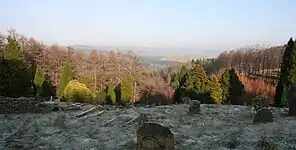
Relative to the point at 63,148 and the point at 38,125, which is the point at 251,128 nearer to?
the point at 63,148

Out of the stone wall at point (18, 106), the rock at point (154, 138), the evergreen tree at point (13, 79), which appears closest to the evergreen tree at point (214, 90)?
the stone wall at point (18, 106)

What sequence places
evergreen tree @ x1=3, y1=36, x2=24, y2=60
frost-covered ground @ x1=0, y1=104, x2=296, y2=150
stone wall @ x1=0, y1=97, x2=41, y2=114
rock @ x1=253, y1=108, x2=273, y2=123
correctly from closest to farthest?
frost-covered ground @ x1=0, y1=104, x2=296, y2=150, rock @ x1=253, y1=108, x2=273, y2=123, stone wall @ x1=0, y1=97, x2=41, y2=114, evergreen tree @ x1=3, y1=36, x2=24, y2=60

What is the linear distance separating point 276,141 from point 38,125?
10496 millimetres

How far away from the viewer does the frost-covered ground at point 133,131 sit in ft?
36.9

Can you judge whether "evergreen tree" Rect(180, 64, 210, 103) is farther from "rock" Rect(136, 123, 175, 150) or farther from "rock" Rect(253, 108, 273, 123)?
"rock" Rect(136, 123, 175, 150)

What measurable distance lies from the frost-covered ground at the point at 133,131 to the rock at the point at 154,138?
2.39m

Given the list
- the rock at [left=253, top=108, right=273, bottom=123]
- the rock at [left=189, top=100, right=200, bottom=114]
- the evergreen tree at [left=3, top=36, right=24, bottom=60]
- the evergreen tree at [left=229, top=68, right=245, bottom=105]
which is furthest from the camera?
the evergreen tree at [left=3, top=36, right=24, bottom=60]

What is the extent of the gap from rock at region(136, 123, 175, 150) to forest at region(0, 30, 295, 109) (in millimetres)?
17812

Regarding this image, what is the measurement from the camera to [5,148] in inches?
426

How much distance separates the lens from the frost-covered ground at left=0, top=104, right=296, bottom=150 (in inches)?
442

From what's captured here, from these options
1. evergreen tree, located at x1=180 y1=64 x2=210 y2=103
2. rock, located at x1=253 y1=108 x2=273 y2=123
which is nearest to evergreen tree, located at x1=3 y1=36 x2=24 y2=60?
evergreen tree, located at x1=180 y1=64 x2=210 y2=103

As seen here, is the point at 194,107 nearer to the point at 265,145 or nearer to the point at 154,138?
the point at 265,145

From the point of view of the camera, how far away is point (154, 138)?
8430 millimetres

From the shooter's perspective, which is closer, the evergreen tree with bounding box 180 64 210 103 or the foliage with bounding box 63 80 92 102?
the foliage with bounding box 63 80 92 102
